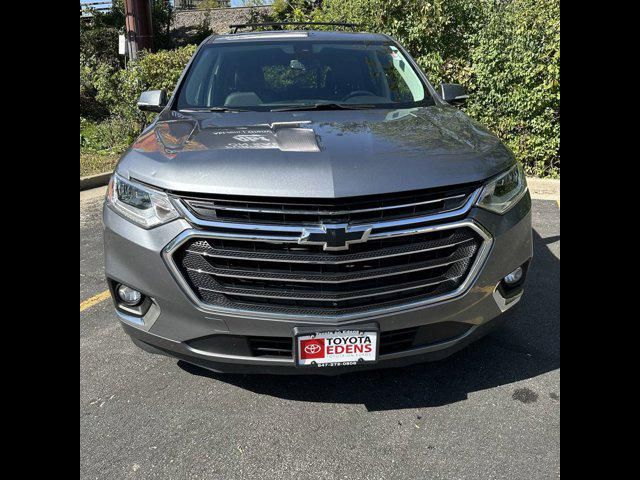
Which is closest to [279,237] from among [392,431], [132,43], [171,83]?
[392,431]

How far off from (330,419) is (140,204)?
1.31 metres

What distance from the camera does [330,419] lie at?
2.46 metres

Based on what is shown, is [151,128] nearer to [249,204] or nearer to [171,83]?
[249,204]

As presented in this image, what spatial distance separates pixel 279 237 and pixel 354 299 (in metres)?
0.42

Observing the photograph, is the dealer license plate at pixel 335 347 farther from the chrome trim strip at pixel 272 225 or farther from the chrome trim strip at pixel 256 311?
the chrome trim strip at pixel 272 225

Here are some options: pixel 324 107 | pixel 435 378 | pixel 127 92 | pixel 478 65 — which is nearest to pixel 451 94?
pixel 324 107

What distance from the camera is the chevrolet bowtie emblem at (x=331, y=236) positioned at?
2.09m

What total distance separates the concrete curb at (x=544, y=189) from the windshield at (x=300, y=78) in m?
3.41

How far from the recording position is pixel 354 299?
7.27ft

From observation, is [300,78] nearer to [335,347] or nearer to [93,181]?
[335,347]

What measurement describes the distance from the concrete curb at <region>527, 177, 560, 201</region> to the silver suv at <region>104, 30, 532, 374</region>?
14.2 ft

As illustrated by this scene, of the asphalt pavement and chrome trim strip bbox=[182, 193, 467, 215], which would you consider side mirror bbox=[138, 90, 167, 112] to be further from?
chrome trim strip bbox=[182, 193, 467, 215]

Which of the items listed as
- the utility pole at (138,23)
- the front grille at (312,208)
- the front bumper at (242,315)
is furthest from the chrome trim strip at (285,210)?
the utility pole at (138,23)
